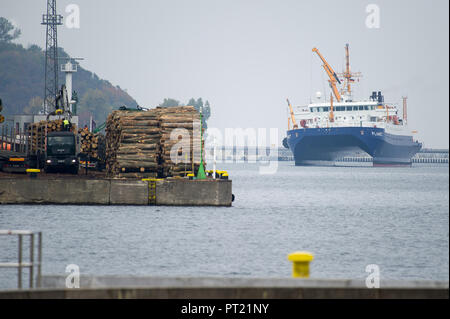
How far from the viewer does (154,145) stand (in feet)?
128

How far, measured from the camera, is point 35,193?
37.2 meters

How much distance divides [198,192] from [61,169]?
10.8m

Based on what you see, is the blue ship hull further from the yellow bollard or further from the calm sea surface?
the yellow bollard

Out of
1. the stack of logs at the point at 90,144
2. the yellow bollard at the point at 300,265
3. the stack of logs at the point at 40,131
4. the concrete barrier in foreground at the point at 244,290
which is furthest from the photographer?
the stack of logs at the point at 90,144

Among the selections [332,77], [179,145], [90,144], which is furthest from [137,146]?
[332,77]

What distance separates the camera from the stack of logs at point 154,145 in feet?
128

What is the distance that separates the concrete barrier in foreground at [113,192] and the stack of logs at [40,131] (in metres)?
8.92

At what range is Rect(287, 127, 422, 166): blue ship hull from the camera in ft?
404

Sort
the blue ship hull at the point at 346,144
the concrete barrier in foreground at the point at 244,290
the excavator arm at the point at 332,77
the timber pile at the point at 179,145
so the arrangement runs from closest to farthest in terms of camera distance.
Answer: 1. the concrete barrier in foreground at the point at 244,290
2. the timber pile at the point at 179,145
3. the blue ship hull at the point at 346,144
4. the excavator arm at the point at 332,77

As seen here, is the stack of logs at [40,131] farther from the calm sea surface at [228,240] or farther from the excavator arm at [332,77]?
the excavator arm at [332,77]

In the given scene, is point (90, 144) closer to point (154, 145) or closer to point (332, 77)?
point (154, 145)

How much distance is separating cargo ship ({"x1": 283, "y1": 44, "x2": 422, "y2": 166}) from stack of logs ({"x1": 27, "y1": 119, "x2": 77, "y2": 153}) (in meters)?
78.3

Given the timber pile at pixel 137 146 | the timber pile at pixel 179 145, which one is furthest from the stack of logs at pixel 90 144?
the timber pile at pixel 179 145

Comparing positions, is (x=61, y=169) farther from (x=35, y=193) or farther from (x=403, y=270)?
(x=403, y=270)
